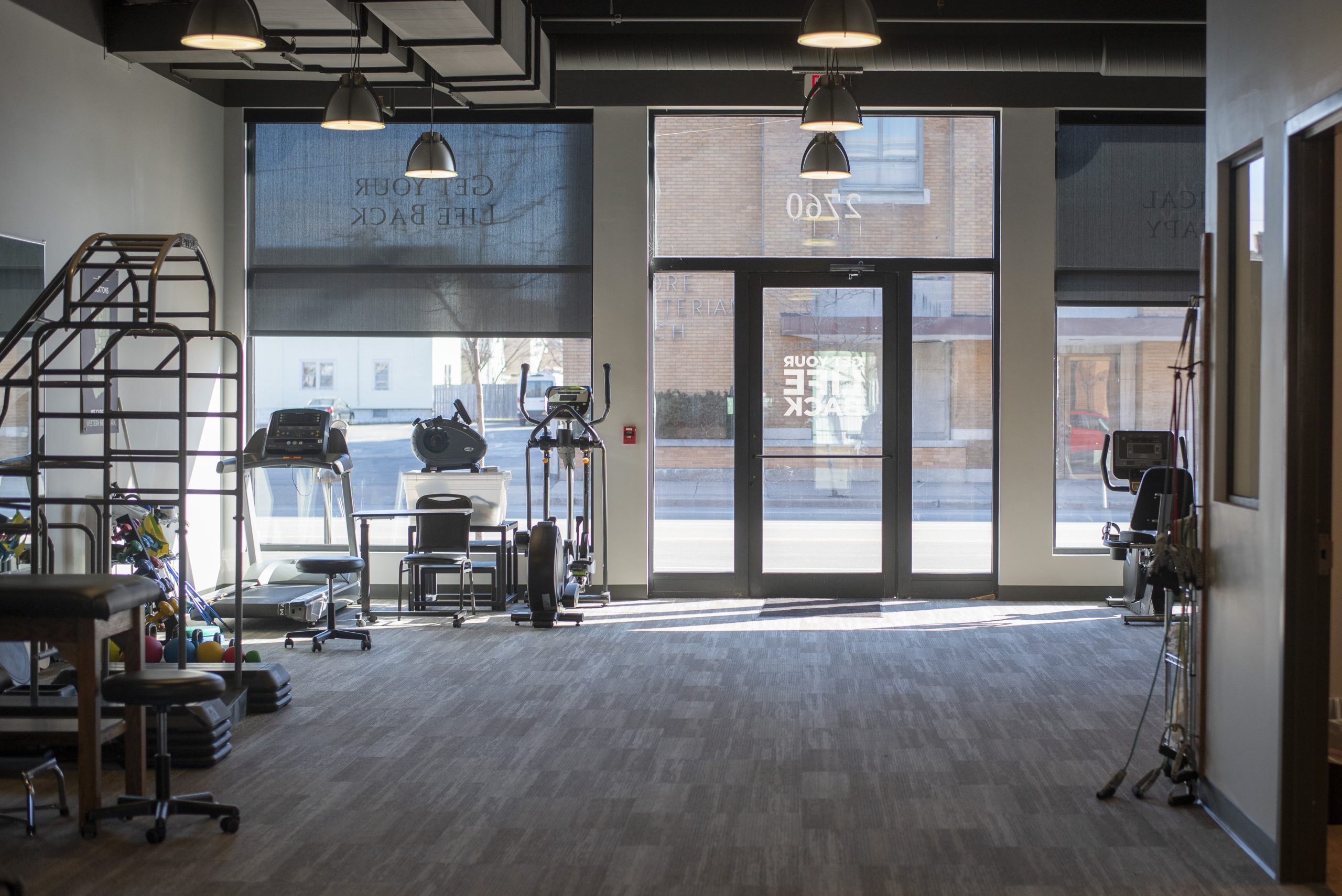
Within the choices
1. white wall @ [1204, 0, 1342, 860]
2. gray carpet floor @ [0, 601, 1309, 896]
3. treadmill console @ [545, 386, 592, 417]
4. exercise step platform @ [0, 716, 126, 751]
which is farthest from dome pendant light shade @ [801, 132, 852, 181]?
exercise step platform @ [0, 716, 126, 751]

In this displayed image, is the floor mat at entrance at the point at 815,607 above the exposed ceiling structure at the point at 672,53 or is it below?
below

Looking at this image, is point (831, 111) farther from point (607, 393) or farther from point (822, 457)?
point (822, 457)

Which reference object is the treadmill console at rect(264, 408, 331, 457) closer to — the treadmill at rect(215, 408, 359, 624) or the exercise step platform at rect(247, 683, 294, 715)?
the treadmill at rect(215, 408, 359, 624)

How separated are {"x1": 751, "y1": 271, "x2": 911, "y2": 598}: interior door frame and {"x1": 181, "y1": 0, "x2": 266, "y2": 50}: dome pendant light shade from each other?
4584 mm

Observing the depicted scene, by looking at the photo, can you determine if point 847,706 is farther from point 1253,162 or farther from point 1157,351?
point 1157,351

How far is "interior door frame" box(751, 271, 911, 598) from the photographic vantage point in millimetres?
9078

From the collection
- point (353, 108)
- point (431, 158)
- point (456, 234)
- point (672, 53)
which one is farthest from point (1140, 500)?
point (353, 108)

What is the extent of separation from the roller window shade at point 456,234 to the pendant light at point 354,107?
239cm

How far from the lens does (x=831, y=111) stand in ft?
21.5

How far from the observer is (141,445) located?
804 cm

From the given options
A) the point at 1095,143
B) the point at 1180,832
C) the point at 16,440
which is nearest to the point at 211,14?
the point at 16,440

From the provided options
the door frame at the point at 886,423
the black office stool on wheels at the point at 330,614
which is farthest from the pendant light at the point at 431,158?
the black office stool on wheels at the point at 330,614

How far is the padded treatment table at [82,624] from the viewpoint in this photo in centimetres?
397

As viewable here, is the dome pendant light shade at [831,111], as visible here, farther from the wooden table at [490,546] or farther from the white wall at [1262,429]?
the wooden table at [490,546]
